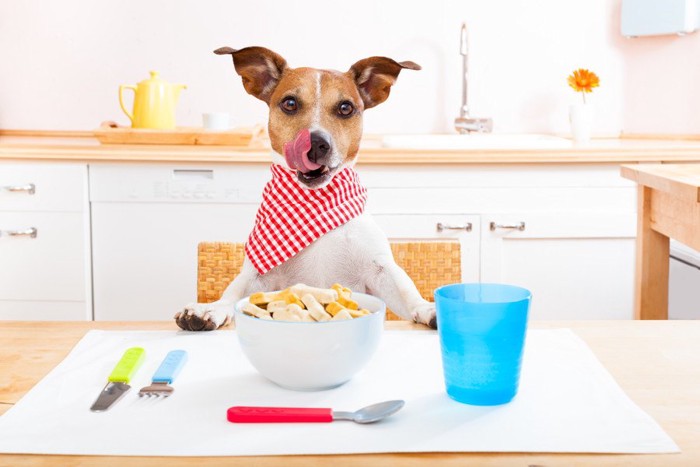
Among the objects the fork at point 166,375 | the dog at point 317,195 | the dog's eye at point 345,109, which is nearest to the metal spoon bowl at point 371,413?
the fork at point 166,375

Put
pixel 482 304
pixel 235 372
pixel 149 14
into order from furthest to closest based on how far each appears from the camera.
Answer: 1. pixel 149 14
2. pixel 235 372
3. pixel 482 304

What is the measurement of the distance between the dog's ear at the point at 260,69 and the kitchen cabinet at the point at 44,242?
1.19 meters

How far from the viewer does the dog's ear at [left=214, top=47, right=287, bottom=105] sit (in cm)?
140

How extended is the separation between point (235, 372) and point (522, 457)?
34 centimetres

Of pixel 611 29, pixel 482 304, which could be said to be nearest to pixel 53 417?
pixel 482 304

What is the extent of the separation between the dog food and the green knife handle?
14cm

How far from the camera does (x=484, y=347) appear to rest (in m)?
0.78

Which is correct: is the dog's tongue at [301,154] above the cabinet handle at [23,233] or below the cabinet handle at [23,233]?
above

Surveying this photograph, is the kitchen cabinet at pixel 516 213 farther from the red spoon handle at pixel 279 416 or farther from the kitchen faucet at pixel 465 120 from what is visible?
the red spoon handle at pixel 279 416

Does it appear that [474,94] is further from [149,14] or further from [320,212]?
[320,212]

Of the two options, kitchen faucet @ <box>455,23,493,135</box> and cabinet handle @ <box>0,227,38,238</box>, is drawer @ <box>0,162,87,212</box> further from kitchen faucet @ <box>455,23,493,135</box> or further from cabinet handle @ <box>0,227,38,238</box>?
kitchen faucet @ <box>455,23,493,135</box>

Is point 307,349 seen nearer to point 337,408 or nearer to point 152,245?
point 337,408

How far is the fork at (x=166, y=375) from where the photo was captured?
81 centimetres

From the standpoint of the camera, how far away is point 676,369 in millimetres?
903
